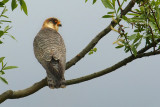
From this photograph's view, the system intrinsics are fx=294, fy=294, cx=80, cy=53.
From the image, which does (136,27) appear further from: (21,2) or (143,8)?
(21,2)

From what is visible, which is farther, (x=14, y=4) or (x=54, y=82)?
(x=54, y=82)

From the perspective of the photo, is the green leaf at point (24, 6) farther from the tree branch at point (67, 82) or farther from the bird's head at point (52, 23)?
the bird's head at point (52, 23)

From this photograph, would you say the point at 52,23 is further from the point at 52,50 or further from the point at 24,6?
the point at 24,6

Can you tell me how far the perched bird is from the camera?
228 inches

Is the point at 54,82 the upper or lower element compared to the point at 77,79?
lower

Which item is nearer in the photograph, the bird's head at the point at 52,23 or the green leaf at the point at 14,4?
the green leaf at the point at 14,4

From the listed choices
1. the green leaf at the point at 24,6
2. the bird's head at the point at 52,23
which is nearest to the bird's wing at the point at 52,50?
the bird's head at the point at 52,23

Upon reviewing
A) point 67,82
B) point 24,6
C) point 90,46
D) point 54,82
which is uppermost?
point 24,6

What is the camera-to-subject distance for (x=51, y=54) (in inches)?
248

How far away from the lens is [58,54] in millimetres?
6328

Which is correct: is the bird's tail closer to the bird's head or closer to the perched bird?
the perched bird

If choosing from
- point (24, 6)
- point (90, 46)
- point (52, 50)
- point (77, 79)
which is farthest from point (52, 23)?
point (24, 6)

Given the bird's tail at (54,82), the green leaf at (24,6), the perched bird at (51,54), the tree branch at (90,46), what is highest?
the green leaf at (24,6)

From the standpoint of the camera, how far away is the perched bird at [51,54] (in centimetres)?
580
